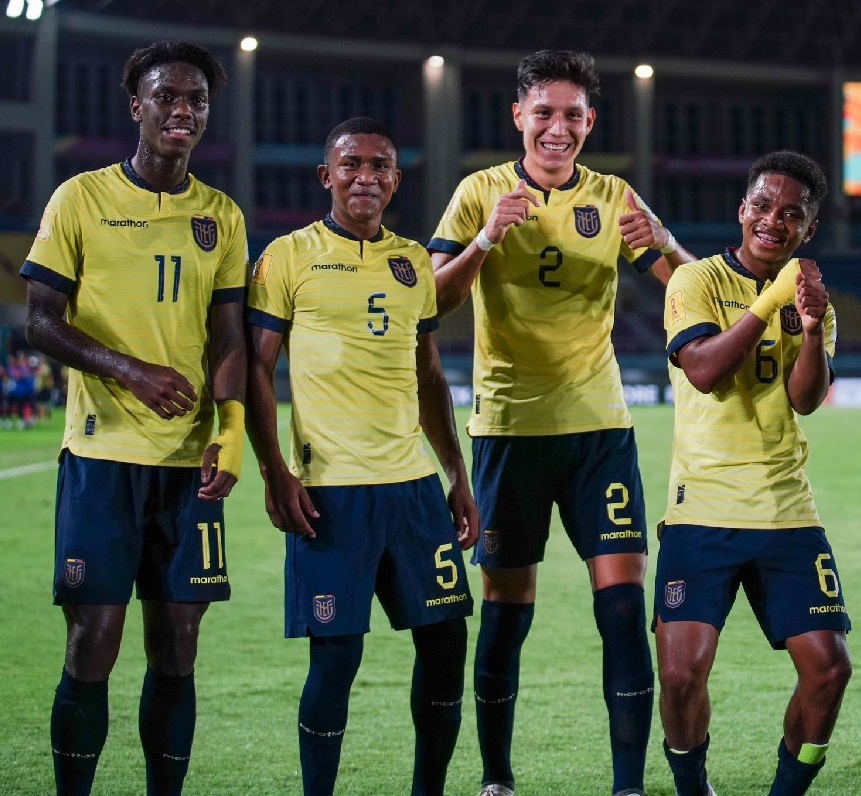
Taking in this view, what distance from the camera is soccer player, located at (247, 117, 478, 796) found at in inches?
154

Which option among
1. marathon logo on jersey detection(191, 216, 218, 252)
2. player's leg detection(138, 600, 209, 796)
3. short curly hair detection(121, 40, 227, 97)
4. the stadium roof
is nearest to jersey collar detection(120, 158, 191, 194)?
marathon logo on jersey detection(191, 216, 218, 252)

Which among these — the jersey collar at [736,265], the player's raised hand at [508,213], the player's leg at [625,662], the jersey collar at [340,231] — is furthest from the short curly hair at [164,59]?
the player's leg at [625,662]

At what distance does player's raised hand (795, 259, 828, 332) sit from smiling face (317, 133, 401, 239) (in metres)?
1.23

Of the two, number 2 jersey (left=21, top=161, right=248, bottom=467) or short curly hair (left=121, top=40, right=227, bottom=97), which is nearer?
number 2 jersey (left=21, top=161, right=248, bottom=467)

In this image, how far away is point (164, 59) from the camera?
3938 millimetres

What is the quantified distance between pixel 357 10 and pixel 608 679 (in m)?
36.8

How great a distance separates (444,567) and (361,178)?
1.19 metres

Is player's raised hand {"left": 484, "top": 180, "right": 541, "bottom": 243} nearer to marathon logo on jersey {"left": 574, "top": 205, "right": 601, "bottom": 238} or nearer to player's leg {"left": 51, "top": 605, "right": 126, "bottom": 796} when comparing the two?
marathon logo on jersey {"left": 574, "top": 205, "right": 601, "bottom": 238}

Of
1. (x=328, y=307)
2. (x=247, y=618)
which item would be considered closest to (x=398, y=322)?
(x=328, y=307)

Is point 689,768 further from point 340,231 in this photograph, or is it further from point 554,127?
point 554,127

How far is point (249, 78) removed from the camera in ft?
121

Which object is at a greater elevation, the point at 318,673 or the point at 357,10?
the point at 357,10

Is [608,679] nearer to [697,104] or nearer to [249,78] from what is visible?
[249,78]

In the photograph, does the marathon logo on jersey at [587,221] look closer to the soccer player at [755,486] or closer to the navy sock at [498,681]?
the soccer player at [755,486]
